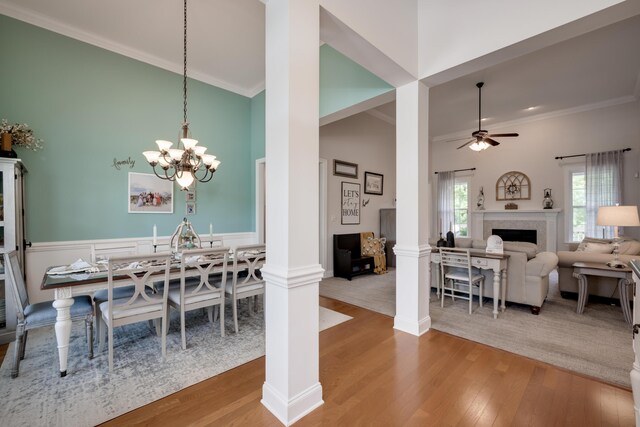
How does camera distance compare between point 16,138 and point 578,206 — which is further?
point 578,206

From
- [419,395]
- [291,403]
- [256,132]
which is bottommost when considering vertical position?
[419,395]

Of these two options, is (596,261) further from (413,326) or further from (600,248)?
(413,326)

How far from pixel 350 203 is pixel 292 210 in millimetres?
4308

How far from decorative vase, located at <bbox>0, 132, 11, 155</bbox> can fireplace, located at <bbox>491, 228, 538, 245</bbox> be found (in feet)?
27.8

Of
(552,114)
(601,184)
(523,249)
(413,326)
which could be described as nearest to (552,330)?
(523,249)

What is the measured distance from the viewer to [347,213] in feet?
19.0

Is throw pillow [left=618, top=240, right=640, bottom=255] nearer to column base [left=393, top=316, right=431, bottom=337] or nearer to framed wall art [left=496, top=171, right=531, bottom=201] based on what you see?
framed wall art [left=496, top=171, right=531, bottom=201]

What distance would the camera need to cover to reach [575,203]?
576cm

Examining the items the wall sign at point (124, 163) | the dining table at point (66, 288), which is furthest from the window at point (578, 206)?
the wall sign at point (124, 163)

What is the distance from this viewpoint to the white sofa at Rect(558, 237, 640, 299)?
138 inches

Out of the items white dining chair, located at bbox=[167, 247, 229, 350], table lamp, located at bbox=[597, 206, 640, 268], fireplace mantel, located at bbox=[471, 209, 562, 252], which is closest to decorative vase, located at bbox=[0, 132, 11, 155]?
white dining chair, located at bbox=[167, 247, 229, 350]

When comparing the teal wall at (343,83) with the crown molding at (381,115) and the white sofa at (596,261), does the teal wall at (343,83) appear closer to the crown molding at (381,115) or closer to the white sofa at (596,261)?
the crown molding at (381,115)

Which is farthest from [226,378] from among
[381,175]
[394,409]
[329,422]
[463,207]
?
[463,207]

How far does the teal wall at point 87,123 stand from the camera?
3.25 meters
